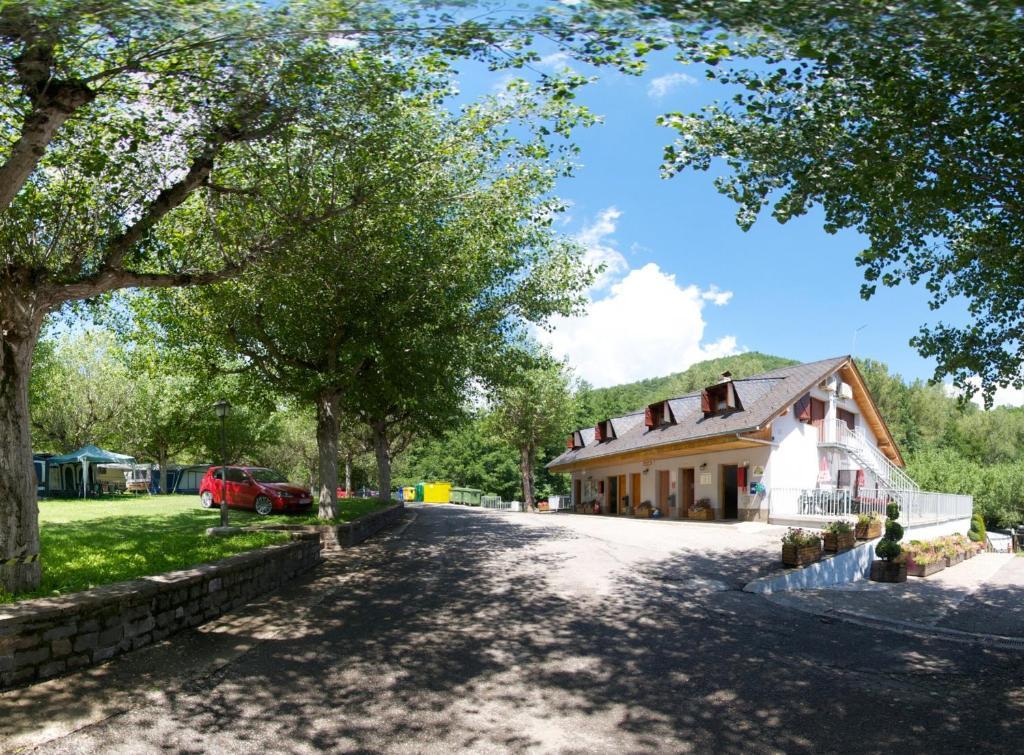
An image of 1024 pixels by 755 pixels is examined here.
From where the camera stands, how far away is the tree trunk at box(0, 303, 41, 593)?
7.29 m

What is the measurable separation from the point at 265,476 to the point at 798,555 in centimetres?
1615

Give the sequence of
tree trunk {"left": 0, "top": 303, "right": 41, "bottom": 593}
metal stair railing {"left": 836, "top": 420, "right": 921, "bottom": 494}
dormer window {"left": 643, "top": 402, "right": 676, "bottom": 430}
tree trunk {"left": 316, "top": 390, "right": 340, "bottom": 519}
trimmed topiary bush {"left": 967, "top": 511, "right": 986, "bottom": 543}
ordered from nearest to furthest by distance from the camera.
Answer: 1. tree trunk {"left": 0, "top": 303, "right": 41, "bottom": 593}
2. tree trunk {"left": 316, "top": 390, "right": 340, "bottom": 519}
3. trimmed topiary bush {"left": 967, "top": 511, "right": 986, "bottom": 543}
4. metal stair railing {"left": 836, "top": 420, "right": 921, "bottom": 494}
5. dormer window {"left": 643, "top": 402, "right": 676, "bottom": 430}

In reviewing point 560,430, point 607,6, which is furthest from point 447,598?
point 560,430

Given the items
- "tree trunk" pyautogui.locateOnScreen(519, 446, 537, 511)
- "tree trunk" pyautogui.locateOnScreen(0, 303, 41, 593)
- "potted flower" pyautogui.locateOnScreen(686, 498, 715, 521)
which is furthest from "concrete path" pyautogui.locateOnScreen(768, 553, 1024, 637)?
"tree trunk" pyautogui.locateOnScreen(519, 446, 537, 511)

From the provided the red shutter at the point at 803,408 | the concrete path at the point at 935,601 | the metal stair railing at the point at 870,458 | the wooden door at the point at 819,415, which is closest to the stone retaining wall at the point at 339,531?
the concrete path at the point at 935,601

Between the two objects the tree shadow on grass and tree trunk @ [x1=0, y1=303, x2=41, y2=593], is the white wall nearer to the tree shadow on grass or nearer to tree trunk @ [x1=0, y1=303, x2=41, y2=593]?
the tree shadow on grass

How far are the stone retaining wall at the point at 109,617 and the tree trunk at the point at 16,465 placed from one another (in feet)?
2.98

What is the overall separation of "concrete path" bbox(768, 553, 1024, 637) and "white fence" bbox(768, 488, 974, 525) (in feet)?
13.2

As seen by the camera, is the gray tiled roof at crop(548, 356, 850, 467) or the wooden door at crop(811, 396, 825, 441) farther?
the wooden door at crop(811, 396, 825, 441)

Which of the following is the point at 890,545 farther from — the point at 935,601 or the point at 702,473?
the point at 702,473

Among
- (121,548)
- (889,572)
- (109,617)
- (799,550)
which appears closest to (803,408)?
(889,572)

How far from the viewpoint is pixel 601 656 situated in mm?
7316

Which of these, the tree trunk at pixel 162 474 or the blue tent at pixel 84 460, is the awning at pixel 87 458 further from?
the tree trunk at pixel 162 474

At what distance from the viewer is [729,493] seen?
2833 centimetres
